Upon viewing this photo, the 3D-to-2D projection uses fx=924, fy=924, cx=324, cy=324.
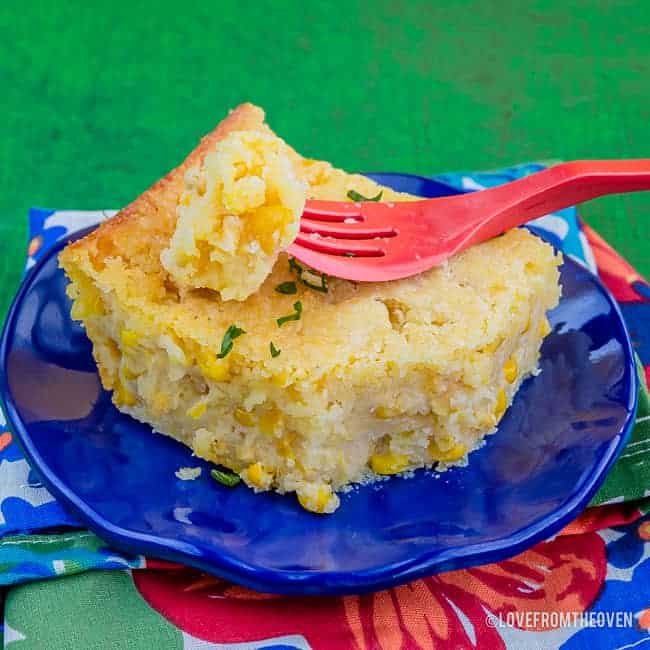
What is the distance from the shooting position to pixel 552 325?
2.93 meters

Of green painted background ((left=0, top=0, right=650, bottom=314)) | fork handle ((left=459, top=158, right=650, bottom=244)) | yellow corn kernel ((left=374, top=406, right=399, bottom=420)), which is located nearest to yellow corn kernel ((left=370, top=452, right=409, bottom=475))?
yellow corn kernel ((left=374, top=406, right=399, bottom=420))

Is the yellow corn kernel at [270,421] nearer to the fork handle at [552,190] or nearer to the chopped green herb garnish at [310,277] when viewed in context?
the chopped green herb garnish at [310,277]

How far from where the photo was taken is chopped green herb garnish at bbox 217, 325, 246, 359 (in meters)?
2.31

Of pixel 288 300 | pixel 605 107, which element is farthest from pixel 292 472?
pixel 605 107

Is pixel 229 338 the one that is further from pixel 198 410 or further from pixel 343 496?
pixel 343 496

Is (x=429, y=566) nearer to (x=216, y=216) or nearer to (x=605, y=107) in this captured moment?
(x=216, y=216)

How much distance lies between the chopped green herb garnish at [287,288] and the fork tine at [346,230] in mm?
153

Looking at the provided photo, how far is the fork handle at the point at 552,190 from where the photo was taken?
2.62m

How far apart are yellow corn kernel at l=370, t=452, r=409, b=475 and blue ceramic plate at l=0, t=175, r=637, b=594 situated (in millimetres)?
34

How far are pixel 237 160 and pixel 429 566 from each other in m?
1.05

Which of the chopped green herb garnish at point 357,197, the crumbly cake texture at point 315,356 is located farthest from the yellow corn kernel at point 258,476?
the chopped green herb garnish at point 357,197

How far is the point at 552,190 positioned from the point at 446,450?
31.9 inches

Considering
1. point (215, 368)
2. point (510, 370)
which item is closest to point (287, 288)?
point (215, 368)

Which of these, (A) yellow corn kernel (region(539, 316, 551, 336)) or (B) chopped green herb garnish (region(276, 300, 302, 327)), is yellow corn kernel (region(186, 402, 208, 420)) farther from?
(A) yellow corn kernel (region(539, 316, 551, 336))
